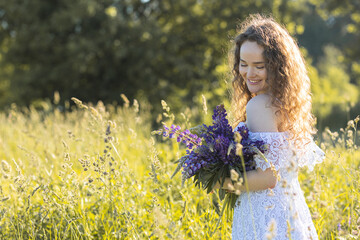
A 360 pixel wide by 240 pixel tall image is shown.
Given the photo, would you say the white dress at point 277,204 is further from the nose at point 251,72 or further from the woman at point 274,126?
the nose at point 251,72

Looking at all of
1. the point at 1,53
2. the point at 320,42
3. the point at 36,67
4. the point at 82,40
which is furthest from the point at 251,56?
the point at 320,42

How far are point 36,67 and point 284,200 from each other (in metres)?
14.8

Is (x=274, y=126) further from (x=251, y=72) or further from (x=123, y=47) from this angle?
(x=123, y=47)

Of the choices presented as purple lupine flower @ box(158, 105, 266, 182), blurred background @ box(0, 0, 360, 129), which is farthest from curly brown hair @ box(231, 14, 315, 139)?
blurred background @ box(0, 0, 360, 129)

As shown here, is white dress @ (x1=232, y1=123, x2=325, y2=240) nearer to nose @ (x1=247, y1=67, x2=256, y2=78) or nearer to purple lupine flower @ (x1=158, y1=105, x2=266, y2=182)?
purple lupine flower @ (x1=158, y1=105, x2=266, y2=182)

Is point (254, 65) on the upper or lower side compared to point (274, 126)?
upper

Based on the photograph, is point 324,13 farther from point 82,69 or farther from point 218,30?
point 82,69

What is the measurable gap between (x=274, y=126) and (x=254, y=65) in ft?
1.26

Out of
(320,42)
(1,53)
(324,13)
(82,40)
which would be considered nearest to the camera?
(82,40)

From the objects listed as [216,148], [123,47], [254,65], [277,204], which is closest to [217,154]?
[216,148]

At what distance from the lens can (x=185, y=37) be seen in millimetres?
16641

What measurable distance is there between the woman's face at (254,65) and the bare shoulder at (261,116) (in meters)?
0.15

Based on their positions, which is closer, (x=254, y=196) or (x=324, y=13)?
(x=254, y=196)

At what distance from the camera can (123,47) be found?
14578 mm
